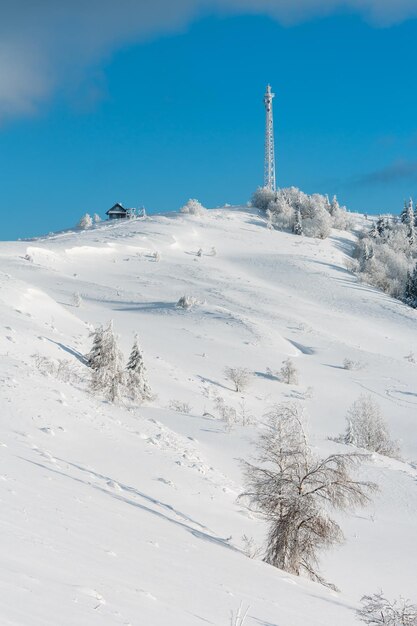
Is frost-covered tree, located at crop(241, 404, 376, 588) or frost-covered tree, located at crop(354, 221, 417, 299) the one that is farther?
frost-covered tree, located at crop(354, 221, 417, 299)

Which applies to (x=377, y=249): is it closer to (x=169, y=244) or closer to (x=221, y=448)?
(x=169, y=244)

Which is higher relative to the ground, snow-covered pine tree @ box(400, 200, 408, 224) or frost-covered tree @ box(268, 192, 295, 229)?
snow-covered pine tree @ box(400, 200, 408, 224)

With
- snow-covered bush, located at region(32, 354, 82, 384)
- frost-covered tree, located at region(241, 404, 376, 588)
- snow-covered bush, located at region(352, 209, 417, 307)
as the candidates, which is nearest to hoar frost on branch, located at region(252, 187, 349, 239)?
snow-covered bush, located at region(352, 209, 417, 307)

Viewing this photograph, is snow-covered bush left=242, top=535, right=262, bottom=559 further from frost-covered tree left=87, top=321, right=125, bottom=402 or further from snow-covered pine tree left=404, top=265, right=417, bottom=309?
snow-covered pine tree left=404, top=265, right=417, bottom=309

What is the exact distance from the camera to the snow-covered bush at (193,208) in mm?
85319

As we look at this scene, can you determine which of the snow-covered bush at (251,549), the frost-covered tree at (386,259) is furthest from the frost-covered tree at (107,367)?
the frost-covered tree at (386,259)

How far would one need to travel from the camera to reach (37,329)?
2717 centimetres

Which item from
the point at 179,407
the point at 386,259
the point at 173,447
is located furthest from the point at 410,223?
the point at 173,447

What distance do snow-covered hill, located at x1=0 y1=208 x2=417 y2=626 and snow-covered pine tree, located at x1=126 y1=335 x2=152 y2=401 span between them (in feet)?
3.38

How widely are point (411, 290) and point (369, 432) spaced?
43.0 meters

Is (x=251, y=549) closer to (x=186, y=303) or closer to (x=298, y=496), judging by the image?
(x=298, y=496)

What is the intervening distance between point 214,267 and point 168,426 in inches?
1601

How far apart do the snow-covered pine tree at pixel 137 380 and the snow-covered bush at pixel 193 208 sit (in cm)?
6185

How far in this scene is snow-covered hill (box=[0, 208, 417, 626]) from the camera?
6266mm
